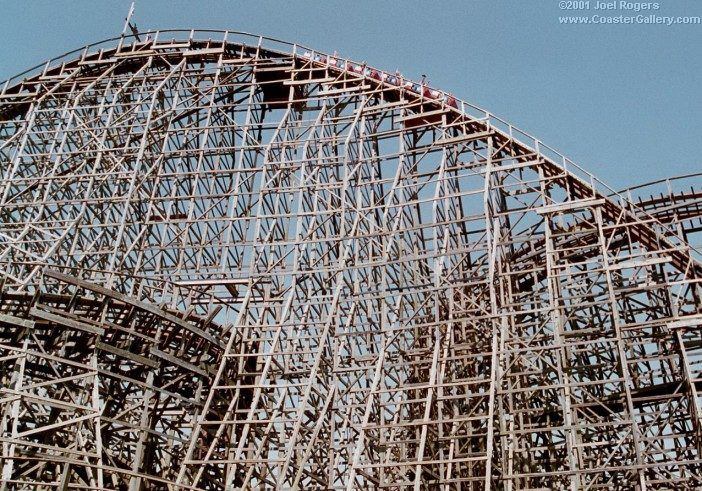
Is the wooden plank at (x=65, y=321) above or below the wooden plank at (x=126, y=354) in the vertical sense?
above

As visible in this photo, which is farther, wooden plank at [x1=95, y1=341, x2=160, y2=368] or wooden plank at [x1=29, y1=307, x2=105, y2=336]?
wooden plank at [x1=95, y1=341, x2=160, y2=368]

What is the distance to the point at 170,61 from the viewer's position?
22.9m

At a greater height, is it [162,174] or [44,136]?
[44,136]

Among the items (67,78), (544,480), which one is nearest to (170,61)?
(67,78)

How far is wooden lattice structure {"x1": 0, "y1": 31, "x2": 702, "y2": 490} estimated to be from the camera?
47.6 ft

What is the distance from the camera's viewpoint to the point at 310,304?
54.6 ft

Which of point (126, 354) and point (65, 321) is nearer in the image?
point (65, 321)

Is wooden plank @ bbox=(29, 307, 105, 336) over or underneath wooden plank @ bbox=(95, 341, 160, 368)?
over

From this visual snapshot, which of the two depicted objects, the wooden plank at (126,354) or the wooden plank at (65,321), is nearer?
the wooden plank at (65,321)

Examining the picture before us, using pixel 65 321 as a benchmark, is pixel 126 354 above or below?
below

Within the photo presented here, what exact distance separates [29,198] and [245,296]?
27.9 feet

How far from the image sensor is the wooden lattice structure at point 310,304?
14.5 metres

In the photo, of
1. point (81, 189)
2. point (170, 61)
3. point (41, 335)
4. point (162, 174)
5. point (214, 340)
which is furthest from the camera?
point (170, 61)

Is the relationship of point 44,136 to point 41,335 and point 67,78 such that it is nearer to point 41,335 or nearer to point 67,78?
point 67,78
